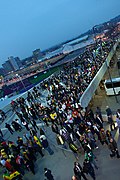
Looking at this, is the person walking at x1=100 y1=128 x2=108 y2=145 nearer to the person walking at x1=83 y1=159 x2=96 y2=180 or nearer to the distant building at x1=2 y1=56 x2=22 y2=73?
the person walking at x1=83 y1=159 x2=96 y2=180

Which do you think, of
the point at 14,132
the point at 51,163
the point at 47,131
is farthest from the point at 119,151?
the point at 14,132

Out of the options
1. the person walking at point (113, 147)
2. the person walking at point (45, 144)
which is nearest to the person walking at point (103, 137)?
the person walking at point (113, 147)

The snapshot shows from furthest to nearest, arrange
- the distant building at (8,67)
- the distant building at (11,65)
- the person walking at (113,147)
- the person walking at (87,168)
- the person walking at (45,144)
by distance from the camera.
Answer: the distant building at (8,67), the distant building at (11,65), the person walking at (45,144), the person walking at (113,147), the person walking at (87,168)

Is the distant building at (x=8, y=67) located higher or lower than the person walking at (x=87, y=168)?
lower

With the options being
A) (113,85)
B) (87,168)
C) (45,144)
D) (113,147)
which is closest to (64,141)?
(45,144)

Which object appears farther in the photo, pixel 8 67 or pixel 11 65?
pixel 8 67

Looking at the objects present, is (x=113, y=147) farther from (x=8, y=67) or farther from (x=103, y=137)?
(x=8, y=67)

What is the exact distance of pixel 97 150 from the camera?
14453mm

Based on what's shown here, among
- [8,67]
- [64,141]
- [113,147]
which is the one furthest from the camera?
[8,67]

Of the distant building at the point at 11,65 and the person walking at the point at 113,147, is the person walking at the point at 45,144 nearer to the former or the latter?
the person walking at the point at 113,147

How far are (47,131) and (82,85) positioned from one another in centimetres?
944

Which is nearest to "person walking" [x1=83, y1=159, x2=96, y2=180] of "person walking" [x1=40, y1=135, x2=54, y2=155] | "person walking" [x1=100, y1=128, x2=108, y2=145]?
"person walking" [x1=100, y1=128, x2=108, y2=145]

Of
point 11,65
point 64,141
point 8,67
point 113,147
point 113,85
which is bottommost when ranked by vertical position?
point 8,67

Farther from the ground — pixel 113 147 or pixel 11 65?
pixel 113 147
